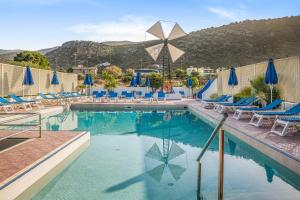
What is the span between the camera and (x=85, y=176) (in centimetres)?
519

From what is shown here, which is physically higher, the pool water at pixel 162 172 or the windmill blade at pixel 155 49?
the windmill blade at pixel 155 49

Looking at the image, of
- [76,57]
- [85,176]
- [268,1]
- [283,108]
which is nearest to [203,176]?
[85,176]

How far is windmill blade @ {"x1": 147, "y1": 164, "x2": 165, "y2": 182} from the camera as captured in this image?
5.23m

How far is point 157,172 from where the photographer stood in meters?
5.53

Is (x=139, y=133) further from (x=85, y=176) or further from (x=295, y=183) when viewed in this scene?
(x=295, y=183)

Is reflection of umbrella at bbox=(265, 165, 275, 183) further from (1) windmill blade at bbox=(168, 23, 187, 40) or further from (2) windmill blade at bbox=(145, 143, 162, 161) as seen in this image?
(1) windmill blade at bbox=(168, 23, 187, 40)

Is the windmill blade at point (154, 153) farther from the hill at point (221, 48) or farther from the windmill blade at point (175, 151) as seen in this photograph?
the hill at point (221, 48)

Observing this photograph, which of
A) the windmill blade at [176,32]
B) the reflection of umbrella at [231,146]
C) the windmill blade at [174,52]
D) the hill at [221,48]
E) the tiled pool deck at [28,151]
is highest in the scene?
the hill at [221,48]

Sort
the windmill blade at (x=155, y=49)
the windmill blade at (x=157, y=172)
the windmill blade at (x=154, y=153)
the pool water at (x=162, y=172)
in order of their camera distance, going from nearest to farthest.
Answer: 1. the pool water at (x=162, y=172)
2. the windmill blade at (x=157, y=172)
3. the windmill blade at (x=154, y=153)
4. the windmill blade at (x=155, y=49)

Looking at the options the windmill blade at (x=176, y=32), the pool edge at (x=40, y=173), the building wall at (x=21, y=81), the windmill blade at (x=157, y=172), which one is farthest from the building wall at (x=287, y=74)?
the building wall at (x=21, y=81)

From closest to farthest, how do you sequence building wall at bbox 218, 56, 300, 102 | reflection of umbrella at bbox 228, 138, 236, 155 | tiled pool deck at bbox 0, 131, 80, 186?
tiled pool deck at bbox 0, 131, 80, 186
reflection of umbrella at bbox 228, 138, 236, 155
building wall at bbox 218, 56, 300, 102

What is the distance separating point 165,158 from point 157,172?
1061 millimetres

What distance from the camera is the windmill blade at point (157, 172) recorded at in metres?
5.23

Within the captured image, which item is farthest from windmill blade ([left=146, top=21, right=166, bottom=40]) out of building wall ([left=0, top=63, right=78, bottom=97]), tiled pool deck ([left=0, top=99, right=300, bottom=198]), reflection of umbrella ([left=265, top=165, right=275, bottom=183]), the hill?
the hill
